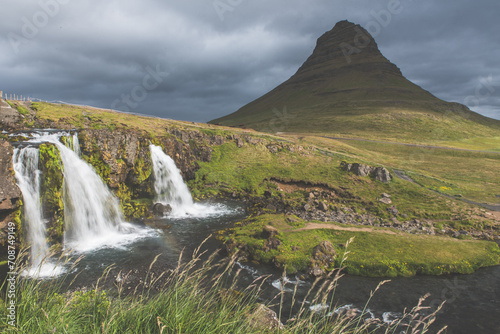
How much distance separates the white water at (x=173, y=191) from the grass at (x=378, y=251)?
996 cm

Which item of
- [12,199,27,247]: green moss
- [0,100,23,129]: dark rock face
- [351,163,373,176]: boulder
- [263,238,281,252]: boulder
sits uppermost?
[0,100,23,129]: dark rock face

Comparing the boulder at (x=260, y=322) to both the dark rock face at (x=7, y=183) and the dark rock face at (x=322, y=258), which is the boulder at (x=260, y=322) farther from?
the dark rock face at (x=7, y=183)

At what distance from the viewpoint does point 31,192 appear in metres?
23.3

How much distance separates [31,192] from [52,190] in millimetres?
1757

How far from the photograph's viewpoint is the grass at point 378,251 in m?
21.2

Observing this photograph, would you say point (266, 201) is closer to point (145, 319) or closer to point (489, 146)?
point (145, 319)

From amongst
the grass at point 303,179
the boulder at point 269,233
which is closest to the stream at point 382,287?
the boulder at point 269,233

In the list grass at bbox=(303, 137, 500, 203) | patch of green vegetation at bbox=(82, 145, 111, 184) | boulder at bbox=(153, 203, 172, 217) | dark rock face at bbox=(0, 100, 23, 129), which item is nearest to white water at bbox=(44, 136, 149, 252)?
Answer: patch of green vegetation at bbox=(82, 145, 111, 184)

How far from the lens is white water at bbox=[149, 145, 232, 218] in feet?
121

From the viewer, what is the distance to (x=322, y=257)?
70.7 ft

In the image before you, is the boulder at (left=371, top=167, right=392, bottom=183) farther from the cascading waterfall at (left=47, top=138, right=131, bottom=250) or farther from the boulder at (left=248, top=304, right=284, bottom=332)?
the boulder at (left=248, top=304, right=284, bottom=332)

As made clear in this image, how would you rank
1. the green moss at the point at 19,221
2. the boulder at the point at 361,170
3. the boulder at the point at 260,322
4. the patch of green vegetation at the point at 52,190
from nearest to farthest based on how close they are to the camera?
the boulder at the point at 260,322 → the green moss at the point at 19,221 → the patch of green vegetation at the point at 52,190 → the boulder at the point at 361,170

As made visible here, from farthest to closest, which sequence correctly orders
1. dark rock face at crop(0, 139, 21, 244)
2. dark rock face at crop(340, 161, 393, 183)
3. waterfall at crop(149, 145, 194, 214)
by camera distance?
dark rock face at crop(340, 161, 393, 183), waterfall at crop(149, 145, 194, 214), dark rock face at crop(0, 139, 21, 244)

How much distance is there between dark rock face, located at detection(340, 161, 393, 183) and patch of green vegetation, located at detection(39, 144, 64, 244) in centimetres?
4384
